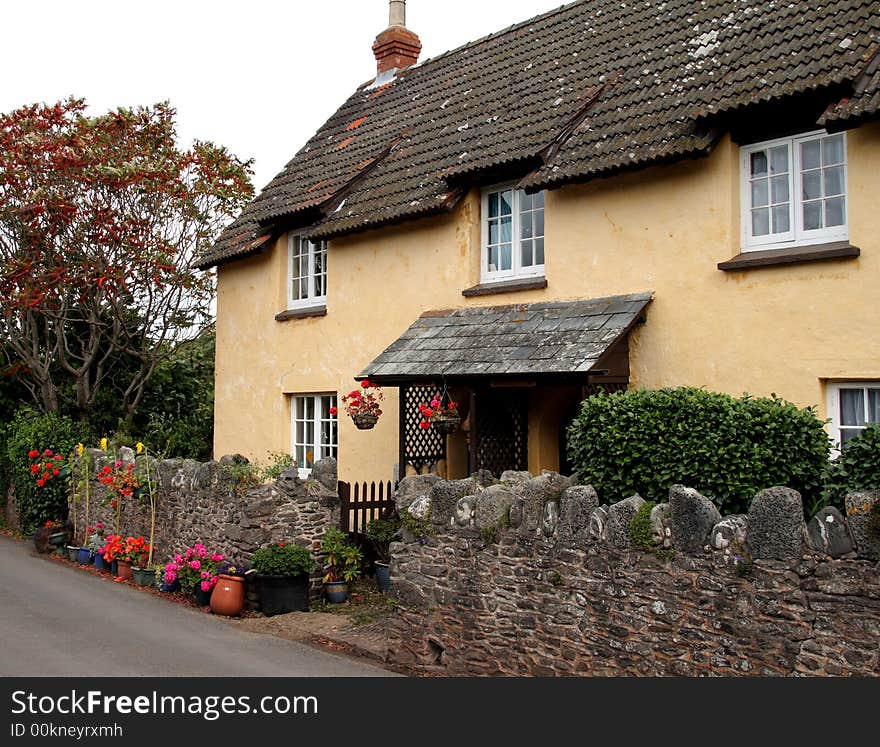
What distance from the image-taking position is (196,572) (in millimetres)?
12844

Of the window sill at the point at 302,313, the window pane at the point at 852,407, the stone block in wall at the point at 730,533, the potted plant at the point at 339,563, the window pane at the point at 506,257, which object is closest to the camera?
the stone block in wall at the point at 730,533

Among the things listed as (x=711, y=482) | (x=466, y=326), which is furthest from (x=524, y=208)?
(x=711, y=482)

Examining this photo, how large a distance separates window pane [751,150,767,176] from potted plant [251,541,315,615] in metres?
7.47

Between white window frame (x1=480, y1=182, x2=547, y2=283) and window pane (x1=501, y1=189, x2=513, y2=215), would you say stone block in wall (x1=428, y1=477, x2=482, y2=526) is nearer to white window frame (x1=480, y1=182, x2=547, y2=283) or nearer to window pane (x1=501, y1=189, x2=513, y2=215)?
white window frame (x1=480, y1=182, x2=547, y2=283)

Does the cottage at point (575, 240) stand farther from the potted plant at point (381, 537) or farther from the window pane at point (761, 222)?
the potted plant at point (381, 537)

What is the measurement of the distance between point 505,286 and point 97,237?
1072 cm

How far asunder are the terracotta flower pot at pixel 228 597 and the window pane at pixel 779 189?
328 inches

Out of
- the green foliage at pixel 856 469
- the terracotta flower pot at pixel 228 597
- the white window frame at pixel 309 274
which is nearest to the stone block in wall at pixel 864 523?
the green foliage at pixel 856 469

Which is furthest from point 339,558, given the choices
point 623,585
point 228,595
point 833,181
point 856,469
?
point 833,181

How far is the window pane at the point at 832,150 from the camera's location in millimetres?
9875

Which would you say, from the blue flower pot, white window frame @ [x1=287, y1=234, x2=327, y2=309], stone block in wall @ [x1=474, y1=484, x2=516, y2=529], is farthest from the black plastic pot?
white window frame @ [x1=287, y1=234, x2=327, y2=309]

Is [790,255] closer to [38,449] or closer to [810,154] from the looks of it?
[810,154]

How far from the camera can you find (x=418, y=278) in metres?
14.3

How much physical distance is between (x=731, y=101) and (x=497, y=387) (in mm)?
4317
